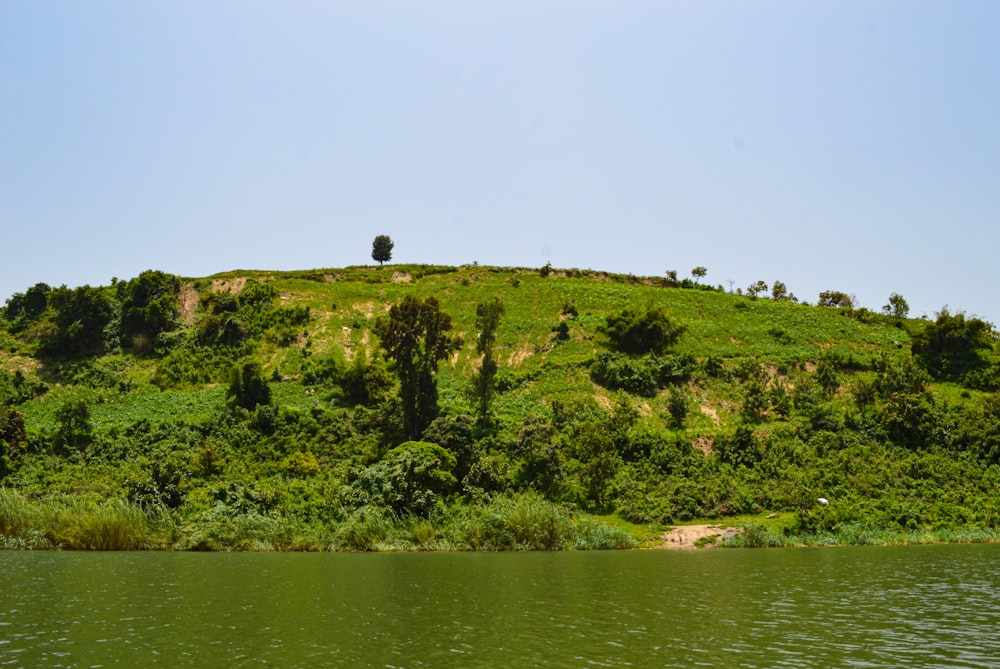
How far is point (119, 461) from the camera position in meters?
66.2

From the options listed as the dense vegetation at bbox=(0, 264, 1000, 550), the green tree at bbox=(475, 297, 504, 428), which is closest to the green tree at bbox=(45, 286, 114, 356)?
the dense vegetation at bbox=(0, 264, 1000, 550)

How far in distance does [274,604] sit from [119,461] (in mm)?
47306

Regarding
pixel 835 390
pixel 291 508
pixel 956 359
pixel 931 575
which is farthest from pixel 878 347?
pixel 291 508

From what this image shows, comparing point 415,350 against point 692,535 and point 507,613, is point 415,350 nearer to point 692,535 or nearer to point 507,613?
point 692,535

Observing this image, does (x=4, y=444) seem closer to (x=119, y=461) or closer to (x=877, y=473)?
(x=119, y=461)

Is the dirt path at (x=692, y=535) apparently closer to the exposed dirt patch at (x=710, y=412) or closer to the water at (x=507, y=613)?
the water at (x=507, y=613)

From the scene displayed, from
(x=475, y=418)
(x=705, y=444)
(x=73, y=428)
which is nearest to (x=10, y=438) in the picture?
(x=73, y=428)

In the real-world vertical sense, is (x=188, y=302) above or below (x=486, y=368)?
above

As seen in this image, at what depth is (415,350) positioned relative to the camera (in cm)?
7106

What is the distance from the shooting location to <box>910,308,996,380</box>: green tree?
266 feet

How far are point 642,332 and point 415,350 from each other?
3122 cm

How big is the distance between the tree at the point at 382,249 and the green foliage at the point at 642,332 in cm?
7401

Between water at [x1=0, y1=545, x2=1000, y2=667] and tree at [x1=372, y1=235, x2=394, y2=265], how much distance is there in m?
114

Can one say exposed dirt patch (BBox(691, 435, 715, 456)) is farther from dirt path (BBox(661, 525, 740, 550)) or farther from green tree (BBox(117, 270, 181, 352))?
green tree (BBox(117, 270, 181, 352))
